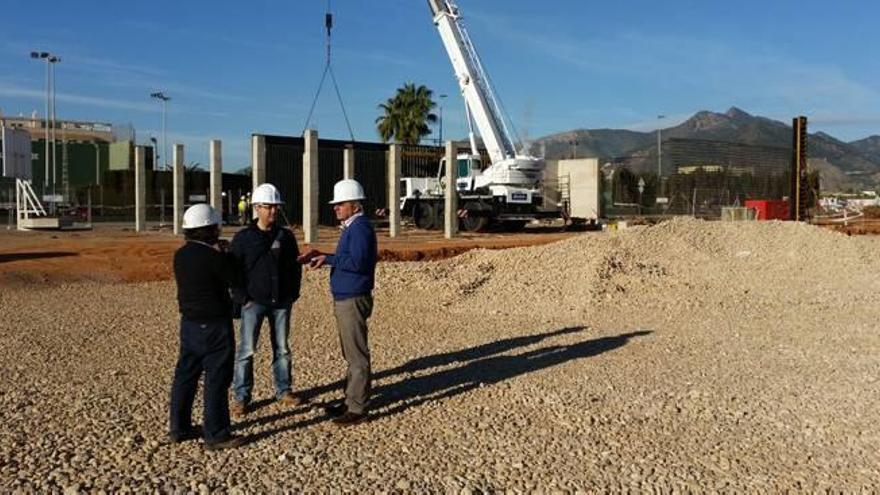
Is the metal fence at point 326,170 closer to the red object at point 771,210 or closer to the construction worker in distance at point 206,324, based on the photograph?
the red object at point 771,210

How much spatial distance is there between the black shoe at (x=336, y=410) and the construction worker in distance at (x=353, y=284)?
82 mm

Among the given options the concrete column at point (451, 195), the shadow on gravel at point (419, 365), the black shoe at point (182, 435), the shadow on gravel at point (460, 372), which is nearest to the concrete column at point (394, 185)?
the concrete column at point (451, 195)

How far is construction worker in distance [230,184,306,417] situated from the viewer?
6.76 metres

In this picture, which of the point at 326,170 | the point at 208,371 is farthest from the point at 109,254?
the point at 326,170

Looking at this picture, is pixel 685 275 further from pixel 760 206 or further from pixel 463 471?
pixel 760 206

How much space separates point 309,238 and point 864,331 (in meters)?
16.5

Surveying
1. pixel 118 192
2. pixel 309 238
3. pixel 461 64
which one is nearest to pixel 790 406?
pixel 309 238

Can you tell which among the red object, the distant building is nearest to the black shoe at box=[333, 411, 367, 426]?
the red object

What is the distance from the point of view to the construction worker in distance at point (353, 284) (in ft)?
21.6

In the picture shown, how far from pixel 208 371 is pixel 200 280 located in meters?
0.64

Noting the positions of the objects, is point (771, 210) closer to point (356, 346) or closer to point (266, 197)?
point (356, 346)

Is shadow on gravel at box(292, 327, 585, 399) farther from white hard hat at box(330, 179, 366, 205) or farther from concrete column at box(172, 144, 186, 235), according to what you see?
concrete column at box(172, 144, 186, 235)

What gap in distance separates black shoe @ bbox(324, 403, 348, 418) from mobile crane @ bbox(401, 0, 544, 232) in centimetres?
2475

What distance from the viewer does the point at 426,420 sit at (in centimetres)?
684
